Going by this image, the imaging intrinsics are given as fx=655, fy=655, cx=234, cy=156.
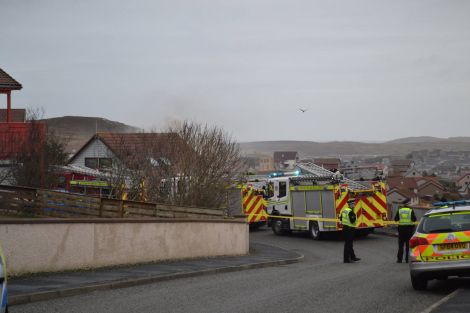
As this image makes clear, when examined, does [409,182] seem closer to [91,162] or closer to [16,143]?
[91,162]

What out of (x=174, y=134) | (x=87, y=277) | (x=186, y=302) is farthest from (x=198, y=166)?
(x=186, y=302)

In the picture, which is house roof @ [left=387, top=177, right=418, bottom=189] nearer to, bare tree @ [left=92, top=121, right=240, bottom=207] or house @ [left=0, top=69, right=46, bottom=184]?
bare tree @ [left=92, top=121, right=240, bottom=207]

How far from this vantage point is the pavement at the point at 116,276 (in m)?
11.7

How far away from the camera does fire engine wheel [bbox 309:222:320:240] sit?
27858mm

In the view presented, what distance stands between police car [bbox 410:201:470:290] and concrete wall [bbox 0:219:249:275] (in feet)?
24.6

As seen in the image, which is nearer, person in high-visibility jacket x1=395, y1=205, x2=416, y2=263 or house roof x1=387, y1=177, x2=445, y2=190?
person in high-visibility jacket x1=395, y1=205, x2=416, y2=263

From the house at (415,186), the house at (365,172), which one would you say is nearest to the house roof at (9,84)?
the house at (365,172)

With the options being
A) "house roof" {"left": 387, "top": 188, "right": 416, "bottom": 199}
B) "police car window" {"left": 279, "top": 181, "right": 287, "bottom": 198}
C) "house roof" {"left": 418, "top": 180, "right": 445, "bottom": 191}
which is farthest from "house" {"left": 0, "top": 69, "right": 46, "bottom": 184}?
"house roof" {"left": 418, "top": 180, "right": 445, "bottom": 191}

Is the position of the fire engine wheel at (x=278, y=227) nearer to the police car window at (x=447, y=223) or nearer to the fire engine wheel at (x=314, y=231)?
the fire engine wheel at (x=314, y=231)

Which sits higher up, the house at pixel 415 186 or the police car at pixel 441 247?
the house at pixel 415 186

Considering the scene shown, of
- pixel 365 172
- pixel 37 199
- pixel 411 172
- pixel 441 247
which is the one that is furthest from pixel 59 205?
pixel 411 172

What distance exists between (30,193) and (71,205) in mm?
1102

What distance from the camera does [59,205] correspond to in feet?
57.1

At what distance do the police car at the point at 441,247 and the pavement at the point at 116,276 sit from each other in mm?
5639
